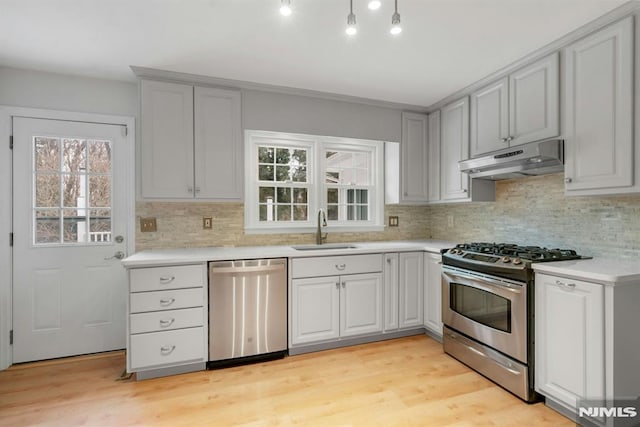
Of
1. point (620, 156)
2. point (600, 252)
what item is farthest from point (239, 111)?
point (600, 252)

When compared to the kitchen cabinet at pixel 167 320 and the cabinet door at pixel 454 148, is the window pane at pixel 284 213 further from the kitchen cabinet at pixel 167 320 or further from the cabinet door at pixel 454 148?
the cabinet door at pixel 454 148

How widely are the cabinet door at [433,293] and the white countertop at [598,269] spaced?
1024mm

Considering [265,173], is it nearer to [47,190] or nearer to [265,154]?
[265,154]

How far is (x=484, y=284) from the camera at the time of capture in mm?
2344

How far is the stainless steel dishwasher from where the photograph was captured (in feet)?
8.26

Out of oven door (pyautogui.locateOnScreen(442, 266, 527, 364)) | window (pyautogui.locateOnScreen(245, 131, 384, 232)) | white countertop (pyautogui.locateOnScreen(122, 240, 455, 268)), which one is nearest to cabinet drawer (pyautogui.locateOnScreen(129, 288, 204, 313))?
white countertop (pyautogui.locateOnScreen(122, 240, 455, 268))

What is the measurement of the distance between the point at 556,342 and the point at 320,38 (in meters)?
2.42

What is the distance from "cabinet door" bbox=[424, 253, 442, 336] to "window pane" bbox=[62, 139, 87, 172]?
325cm

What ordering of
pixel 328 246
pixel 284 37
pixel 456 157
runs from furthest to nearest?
1. pixel 328 246
2. pixel 456 157
3. pixel 284 37

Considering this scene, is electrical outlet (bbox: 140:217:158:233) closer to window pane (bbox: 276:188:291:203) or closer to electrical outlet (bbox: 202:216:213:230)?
electrical outlet (bbox: 202:216:213:230)

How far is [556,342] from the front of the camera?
1.93 m

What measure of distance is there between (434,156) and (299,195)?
5.06 ft

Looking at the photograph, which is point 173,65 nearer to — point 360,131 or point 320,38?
point 320,38

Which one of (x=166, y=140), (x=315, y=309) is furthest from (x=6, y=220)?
(x=315, y=309)
